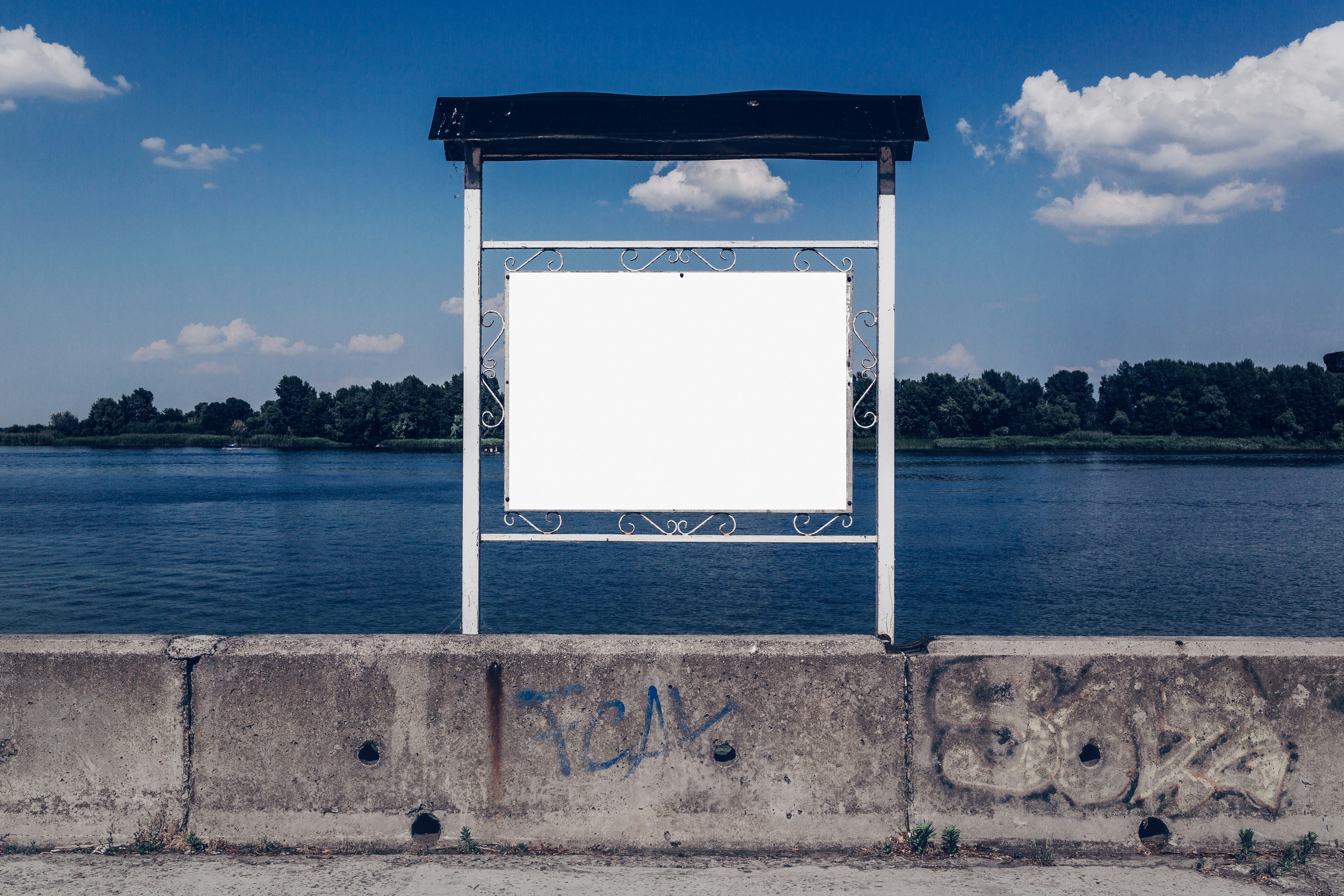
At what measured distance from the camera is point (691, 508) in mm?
4652

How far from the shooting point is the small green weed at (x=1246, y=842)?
377 centimetres

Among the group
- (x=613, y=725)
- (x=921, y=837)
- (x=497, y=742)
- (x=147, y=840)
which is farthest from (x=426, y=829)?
(x=921, y=837)

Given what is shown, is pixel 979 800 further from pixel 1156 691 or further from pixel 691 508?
pixel 691 508

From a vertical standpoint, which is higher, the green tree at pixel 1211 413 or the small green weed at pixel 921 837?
the green tree at pixel 1211 413

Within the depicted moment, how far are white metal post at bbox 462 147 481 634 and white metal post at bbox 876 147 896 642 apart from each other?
2.07 metres

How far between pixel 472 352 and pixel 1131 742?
366cm

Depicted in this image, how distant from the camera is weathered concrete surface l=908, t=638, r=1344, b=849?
3.81 m

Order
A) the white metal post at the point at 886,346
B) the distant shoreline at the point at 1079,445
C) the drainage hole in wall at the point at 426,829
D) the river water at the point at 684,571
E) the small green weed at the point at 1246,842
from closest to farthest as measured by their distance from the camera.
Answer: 1. the small green weed at the point at 1246,842
2. the drainage hole in wall at the point at 426,829
3. the white metal post at the point at 886,346
4. the river water at the point at 684,571
5. the distant shoreline at the point at 1079,445

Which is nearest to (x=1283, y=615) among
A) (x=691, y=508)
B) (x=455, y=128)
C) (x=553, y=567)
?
(x=553, y=567)

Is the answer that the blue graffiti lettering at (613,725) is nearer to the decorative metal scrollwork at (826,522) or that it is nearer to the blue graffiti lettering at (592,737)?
the blue graffiti lettering at (592,737)

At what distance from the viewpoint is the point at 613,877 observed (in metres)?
3.60

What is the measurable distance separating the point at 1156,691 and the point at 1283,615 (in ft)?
57.5

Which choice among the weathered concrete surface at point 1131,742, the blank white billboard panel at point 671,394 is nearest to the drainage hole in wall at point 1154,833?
the weathered concrete surface at point 1131,742

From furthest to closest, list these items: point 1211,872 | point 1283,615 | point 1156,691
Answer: point 1283,615, point 1156,691, point 1211,872
